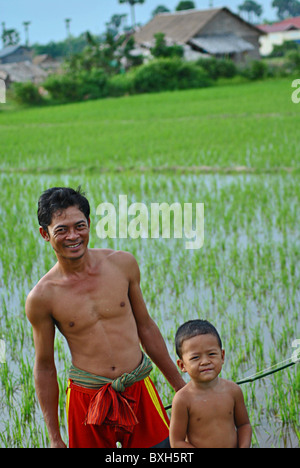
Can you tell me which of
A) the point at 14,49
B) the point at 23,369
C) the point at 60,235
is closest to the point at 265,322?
the point at 23,369

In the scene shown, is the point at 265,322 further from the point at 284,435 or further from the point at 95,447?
the point at 95,447

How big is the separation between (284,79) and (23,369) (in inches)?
874

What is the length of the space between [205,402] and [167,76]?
2167cm

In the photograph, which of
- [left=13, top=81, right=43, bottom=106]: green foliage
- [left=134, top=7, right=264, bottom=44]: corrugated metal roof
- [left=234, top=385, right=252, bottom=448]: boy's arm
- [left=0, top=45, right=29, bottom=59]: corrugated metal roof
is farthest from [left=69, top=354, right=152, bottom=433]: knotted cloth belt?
[left=134, top=7, right=264, bottom=44]: corrugated metal roof

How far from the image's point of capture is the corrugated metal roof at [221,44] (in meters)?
27.5

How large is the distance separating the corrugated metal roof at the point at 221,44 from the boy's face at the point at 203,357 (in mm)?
27236

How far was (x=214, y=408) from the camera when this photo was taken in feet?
5.04

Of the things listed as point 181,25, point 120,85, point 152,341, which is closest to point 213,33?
point 181,25

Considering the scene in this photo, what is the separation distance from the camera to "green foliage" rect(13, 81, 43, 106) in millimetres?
19125

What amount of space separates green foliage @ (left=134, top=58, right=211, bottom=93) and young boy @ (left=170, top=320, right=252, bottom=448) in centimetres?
2097

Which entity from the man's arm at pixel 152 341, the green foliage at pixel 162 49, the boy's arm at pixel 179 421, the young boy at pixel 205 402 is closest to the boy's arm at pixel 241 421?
the young boy at pixel 205 402

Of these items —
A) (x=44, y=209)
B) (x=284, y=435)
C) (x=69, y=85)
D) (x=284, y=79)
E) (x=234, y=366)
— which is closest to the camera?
(x=44, y=209)

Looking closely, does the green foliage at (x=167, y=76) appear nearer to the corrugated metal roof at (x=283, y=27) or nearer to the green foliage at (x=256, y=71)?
the green foliage at (x=256, y=71)

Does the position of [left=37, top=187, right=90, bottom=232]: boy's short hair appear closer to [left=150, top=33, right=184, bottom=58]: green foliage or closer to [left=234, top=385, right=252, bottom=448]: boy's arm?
[left=234, top=385, right=252, bottom=448]: boy's arm
